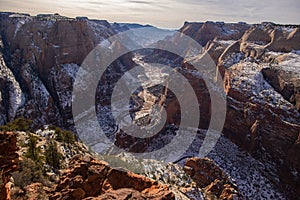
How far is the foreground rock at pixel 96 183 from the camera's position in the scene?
48.2 feet

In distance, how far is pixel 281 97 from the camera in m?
41.8

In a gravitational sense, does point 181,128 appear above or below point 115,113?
above

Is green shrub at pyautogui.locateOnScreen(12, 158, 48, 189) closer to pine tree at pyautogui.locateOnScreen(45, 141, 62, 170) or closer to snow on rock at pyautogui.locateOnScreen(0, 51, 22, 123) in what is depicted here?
pine tree at pyautogui.locateOnScreen(45, 141, 62, 170)

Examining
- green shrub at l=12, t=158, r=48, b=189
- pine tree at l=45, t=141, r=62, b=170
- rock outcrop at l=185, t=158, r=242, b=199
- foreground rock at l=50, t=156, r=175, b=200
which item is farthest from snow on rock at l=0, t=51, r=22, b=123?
foreground rock at l=50, t=156, r=175, b=200

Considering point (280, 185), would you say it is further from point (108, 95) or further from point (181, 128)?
point (108, 95)

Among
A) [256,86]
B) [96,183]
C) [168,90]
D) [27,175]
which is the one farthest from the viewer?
[168,90]

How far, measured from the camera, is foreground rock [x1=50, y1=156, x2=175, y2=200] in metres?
14.7

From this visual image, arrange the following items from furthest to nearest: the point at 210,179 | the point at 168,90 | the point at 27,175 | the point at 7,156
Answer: the point at 168,90 < the point at 210,179 < the point at 27,175 < the point at 7,156

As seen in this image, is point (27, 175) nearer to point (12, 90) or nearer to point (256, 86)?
point (256, 86)

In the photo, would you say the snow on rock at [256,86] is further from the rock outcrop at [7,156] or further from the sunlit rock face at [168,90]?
the rock outcrop at [7,156]

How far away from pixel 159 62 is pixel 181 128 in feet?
313

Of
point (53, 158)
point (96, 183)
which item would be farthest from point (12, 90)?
point (96, 183)

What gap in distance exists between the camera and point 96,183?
15.4 m

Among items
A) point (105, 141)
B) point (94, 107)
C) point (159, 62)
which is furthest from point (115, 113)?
point (159, 62)
